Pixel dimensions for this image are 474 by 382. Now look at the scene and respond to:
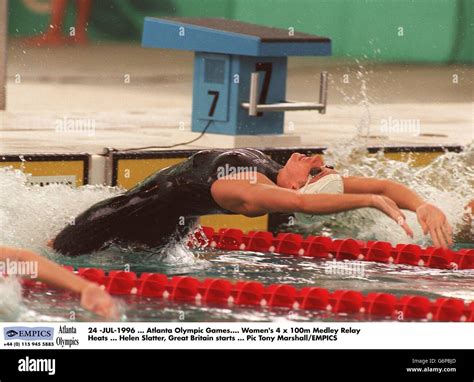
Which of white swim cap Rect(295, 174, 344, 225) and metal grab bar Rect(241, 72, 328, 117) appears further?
metal grab bar Rect(241, 72, 328, 117)

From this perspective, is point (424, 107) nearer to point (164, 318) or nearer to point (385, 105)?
point (385, 105)

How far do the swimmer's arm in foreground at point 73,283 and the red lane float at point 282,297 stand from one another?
24cm

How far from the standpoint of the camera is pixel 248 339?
12.3 feet

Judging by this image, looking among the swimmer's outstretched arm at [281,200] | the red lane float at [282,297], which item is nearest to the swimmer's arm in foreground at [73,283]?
the red lane float at [282,297]

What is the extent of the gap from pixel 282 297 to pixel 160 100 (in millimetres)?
5794

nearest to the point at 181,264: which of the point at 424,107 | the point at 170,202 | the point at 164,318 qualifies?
the point at 170,202

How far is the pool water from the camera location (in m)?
3.91

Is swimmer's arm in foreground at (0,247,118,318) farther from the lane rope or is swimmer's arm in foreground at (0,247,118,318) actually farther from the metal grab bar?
the metal grab bar

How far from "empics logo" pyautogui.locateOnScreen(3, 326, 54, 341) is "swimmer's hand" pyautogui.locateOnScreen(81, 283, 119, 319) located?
0.41ft

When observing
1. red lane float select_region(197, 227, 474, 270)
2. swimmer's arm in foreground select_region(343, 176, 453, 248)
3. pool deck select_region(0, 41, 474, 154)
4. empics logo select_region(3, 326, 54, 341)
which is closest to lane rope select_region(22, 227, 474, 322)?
swimmer's arm in foreground select_region(343, 176, 453, 248)
